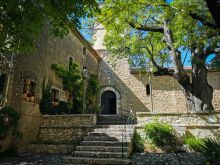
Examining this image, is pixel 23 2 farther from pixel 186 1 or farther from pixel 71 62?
pixel 71 62

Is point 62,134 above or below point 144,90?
below

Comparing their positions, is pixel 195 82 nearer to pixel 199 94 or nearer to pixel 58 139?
pixel 199 94

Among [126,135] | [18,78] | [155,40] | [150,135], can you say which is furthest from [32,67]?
[155,40]

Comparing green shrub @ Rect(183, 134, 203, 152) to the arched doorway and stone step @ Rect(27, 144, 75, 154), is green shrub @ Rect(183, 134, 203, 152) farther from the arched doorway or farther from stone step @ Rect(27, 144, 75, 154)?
the arched doorway

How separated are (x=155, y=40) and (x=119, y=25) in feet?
11.2

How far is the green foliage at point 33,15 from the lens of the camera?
5613 millimetres

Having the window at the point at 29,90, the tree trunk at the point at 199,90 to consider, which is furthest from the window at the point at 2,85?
the tree trunk at the point at 199,90

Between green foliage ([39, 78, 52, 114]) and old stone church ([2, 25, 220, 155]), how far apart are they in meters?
0.37

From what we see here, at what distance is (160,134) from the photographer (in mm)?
8406

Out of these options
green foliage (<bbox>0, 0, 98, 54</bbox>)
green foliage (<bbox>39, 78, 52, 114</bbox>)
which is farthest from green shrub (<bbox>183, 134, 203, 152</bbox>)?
green foliage (<bbox>39, 78, 52, 114</bbox>)

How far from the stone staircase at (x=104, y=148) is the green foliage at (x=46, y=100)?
3569 mm

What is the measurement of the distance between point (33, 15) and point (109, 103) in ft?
44.6

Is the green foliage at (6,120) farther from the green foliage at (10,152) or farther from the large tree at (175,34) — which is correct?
the large tree at (175,34)

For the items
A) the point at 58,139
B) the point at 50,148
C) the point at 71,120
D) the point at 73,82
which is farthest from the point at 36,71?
the point at 50,148
